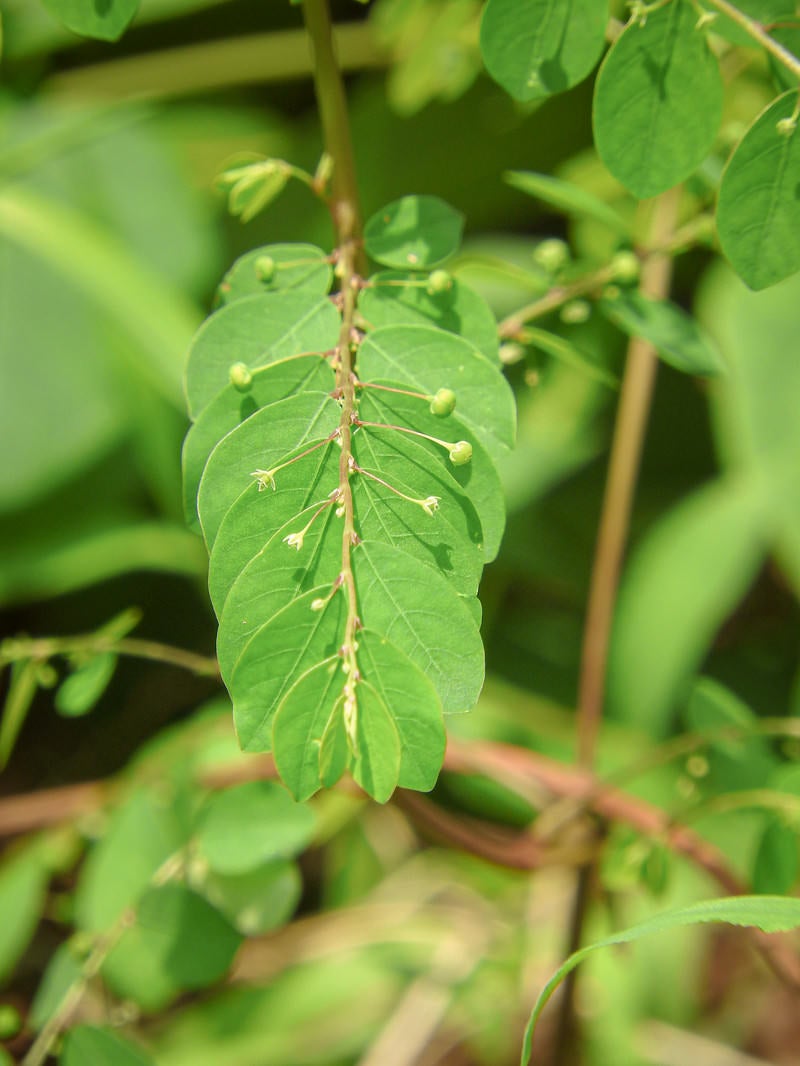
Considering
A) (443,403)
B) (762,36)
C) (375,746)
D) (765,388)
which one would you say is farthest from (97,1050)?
(765,388)

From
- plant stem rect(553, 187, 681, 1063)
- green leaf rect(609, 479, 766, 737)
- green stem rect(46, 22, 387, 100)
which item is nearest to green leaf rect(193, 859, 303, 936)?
plant stem rect(553, 187, 681, 1063)

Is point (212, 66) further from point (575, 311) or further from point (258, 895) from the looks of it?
point (258, 895)

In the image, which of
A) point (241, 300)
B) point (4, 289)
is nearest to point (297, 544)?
point (241, 300)

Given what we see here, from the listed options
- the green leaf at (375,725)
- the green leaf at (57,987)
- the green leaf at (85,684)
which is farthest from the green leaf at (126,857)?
the green leaf at (375,725)

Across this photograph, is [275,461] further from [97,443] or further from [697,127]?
[97,443]

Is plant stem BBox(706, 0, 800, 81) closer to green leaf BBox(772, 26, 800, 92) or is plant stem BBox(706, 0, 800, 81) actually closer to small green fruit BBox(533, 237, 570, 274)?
green leaf BBox(772, 26, 800, 92)

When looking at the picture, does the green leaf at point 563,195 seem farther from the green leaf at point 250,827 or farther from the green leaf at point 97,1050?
the green leaf at point 97,1050

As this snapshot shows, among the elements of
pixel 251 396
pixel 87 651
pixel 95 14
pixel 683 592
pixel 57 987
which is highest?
pixel 95 14
